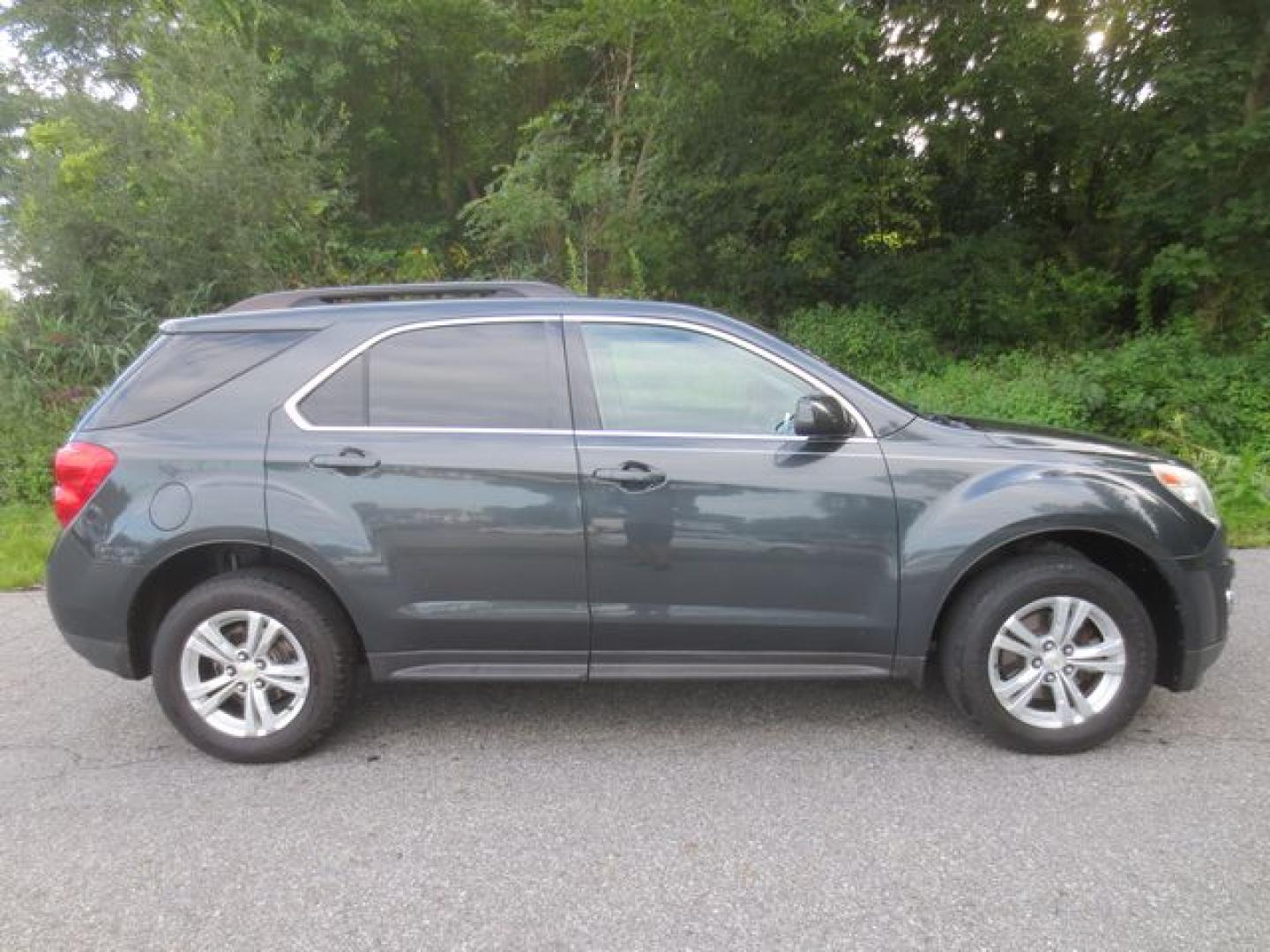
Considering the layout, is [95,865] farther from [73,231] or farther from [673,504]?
[73,231]

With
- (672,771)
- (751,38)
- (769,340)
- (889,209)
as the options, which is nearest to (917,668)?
(672,771)

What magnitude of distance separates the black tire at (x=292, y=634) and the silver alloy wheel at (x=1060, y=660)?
2.44m

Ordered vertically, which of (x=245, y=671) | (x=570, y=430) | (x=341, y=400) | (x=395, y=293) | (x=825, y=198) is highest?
(x=825, y=198)

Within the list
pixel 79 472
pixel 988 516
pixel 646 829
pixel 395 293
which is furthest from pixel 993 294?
pixel 79 472

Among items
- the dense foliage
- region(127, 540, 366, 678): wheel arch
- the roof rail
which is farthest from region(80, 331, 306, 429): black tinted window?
the dense foliage

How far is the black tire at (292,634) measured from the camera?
125 inches

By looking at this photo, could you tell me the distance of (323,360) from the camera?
3.27 m

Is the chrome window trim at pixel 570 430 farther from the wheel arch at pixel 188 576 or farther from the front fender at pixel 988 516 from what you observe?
the wheel arch at pixel 188 576

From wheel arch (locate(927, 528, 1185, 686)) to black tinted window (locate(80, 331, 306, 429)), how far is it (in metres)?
2.71

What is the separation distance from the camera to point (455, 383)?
3270mm

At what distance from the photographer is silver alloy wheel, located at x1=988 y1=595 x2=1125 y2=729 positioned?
3.13m

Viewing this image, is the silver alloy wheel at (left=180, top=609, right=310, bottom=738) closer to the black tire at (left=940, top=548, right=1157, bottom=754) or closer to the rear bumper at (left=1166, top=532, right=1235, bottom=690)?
the black tire at (left=940, top=548, right=1157, bottom=754)

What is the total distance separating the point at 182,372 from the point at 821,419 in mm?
2461

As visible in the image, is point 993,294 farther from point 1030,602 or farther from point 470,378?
point 470,378
